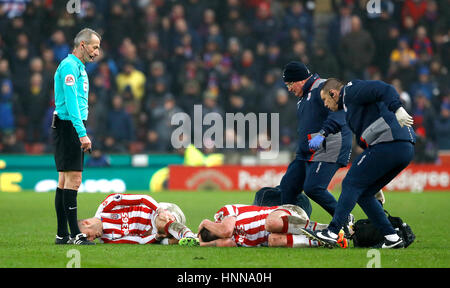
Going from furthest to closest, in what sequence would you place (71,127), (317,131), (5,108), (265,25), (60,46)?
(265,25)
(60,46)
(5,108)
(317,131)
(71,127)

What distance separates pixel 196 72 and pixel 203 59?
593 mm

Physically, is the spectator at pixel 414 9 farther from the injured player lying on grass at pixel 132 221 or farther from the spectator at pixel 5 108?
the injured player lying on grass at pixel 132 221

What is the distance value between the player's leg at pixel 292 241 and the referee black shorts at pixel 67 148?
213 cm

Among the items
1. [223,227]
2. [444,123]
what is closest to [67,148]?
[223,227]

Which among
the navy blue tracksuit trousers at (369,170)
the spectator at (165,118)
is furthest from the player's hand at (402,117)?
the spectator at (165,118)

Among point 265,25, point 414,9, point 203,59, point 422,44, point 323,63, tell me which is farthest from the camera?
point 414,9

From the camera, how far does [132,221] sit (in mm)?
8680

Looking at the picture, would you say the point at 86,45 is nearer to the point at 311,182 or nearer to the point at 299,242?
the point at 311,182

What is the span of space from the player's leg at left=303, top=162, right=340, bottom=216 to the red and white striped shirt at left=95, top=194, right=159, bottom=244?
5.56 feet

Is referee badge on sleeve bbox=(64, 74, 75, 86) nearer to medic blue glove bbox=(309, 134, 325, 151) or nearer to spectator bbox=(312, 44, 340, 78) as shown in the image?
medic blue glove bbox=(309, 134, 325, 151)

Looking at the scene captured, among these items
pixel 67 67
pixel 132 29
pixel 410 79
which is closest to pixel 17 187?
pixel 132 29

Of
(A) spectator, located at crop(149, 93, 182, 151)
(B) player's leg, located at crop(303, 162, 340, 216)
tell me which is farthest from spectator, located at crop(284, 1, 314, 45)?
(B) player's leg, located at crop(303, 162, 340, 216)
